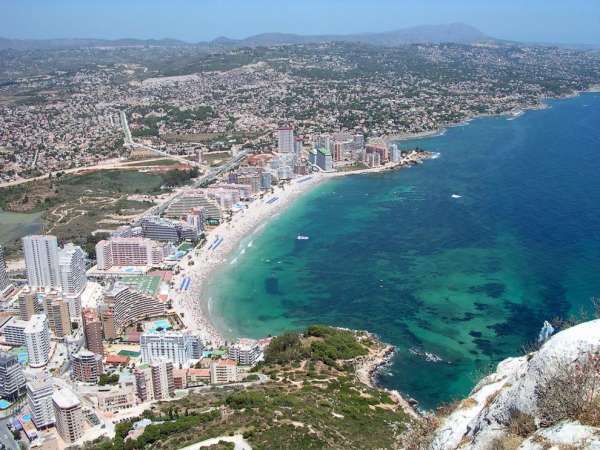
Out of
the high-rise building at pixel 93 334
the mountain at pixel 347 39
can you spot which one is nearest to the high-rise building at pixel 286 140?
the high-rise building at pixel 93 334

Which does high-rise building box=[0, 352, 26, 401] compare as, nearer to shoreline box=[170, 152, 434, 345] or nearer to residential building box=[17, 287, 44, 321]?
residential building box=[17, 287, 44, 321]

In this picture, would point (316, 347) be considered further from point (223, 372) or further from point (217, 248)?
point (217, 248)

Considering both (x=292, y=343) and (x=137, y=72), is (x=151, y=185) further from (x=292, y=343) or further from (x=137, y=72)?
(x=137, y=72)

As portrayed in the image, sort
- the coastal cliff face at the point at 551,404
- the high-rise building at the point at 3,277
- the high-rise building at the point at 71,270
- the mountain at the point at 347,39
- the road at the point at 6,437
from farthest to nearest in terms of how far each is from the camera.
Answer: the mountain at the point at 347,39, the high-rise building at the point at 3,277, the high-rise building at the point at 71,270, the road at the point at 6,437, the coastal cliff face at the point at 551,404

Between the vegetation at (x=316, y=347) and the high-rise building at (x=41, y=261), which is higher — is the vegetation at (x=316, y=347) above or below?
below

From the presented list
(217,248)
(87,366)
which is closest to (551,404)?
(87,366)

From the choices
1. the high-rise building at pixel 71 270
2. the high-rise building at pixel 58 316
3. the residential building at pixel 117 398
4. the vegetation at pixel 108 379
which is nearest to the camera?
the residential building at pixel 117 398

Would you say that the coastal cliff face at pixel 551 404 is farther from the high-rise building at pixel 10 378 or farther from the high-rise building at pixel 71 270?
the high-rise building at pixel 71 270
